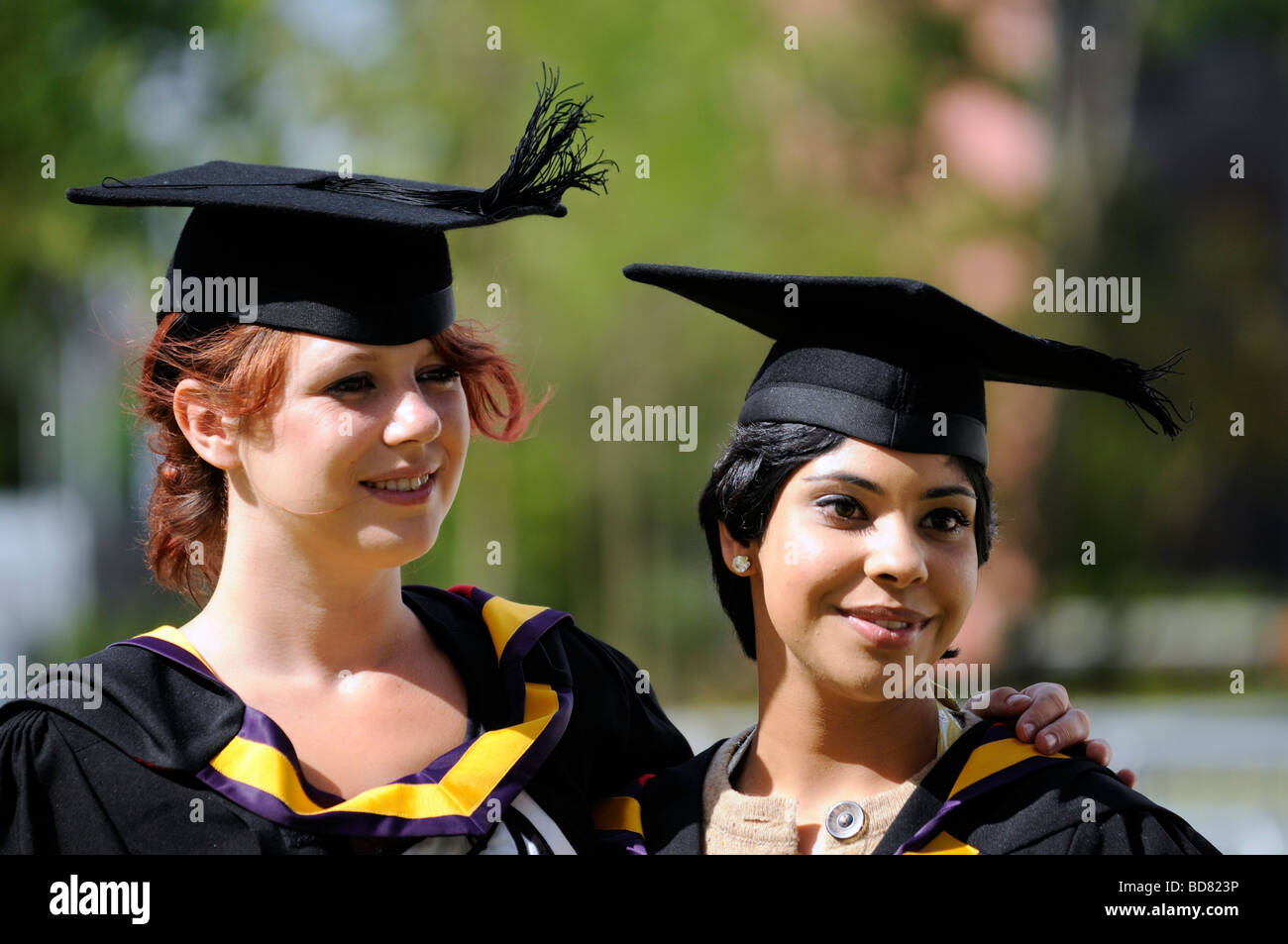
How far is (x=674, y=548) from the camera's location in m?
11.9

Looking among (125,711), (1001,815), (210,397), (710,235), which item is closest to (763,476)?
(1001,815)

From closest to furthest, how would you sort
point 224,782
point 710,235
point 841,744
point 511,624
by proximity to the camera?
point 224,782, point 841,744, point 511,624, point 710,235

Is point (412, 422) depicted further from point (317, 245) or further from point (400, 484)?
point (317, 245)

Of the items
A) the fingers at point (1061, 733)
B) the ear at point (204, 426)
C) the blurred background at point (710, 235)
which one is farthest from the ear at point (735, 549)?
the blurred background at point (710, 235)

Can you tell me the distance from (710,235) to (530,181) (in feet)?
26.9

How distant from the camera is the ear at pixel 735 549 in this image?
2846mm

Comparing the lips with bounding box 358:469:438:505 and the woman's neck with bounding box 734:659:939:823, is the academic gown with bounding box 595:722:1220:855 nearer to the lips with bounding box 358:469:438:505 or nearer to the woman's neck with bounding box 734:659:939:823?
the woman's neck with bounding box 734:659:939:823

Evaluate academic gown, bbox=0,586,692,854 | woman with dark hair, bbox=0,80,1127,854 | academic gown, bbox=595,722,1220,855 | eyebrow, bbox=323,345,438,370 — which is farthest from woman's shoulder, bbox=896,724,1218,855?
eyebrow, bbox=323,345,438,370

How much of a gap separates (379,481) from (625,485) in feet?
30.1

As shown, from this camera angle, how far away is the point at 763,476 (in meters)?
Result: 2.76

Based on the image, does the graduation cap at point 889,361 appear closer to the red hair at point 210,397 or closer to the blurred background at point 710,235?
the red hair at point 210,397
